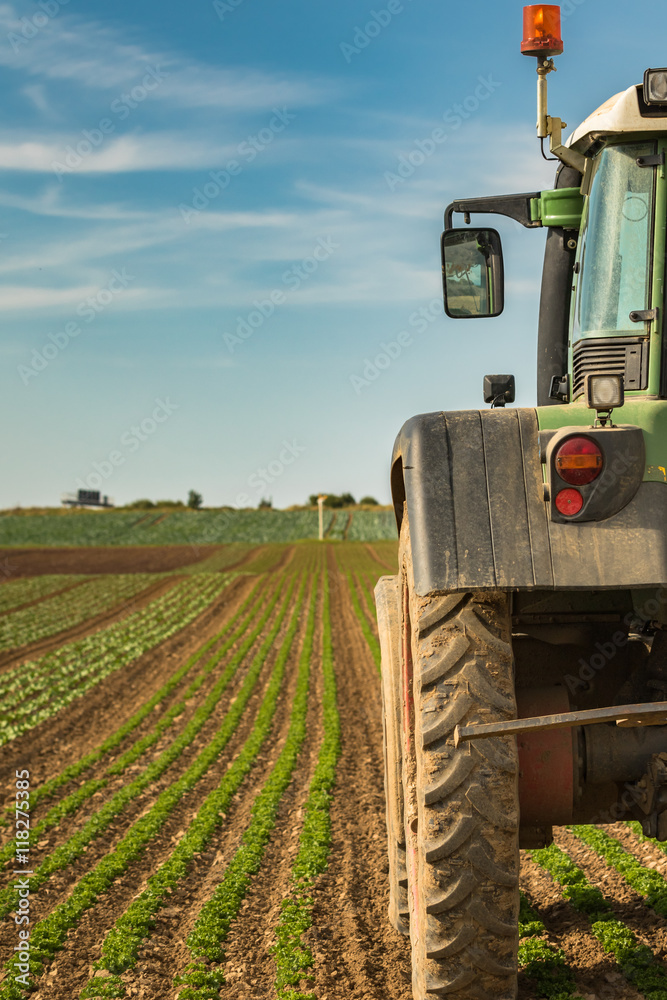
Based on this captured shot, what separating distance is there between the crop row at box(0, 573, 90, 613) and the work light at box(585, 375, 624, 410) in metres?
27.0

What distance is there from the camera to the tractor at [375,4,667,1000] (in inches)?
101

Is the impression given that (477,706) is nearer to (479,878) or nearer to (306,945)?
(479,878)

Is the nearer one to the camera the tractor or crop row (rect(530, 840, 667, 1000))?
the tractor

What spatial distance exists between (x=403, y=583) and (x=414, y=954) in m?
1.31

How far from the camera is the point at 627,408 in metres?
2.75

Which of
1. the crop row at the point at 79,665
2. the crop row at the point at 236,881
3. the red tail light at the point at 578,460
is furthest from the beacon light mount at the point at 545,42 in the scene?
the crop row at the point at 79,665

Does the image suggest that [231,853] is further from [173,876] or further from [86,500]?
[86,500]

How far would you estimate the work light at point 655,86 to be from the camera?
9.45 ft

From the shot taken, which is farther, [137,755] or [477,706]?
[137,755]

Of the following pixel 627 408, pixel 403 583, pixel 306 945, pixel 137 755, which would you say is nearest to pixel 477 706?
pixel 403 583

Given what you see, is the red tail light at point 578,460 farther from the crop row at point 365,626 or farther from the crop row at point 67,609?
the crop row at point 67,609

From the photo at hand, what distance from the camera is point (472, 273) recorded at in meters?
3.89

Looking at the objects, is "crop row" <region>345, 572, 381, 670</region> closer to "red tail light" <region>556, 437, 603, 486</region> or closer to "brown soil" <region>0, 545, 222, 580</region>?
"red tail light" <region>556, 437, 603, 486</region>

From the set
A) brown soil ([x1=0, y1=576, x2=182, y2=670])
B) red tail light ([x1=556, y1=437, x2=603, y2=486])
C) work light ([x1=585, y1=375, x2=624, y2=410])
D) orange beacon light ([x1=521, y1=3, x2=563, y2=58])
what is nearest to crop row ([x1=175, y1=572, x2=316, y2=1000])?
red tail light ([x1=556, y1=437, x2=603, y2=486])
